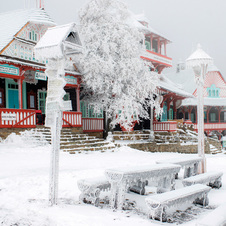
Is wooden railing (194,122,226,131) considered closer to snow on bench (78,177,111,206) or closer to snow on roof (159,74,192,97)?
snow on roof (159,74,192,97)

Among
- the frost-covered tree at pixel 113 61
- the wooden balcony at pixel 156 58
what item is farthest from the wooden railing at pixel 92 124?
the wooden balcony at pixel 156 58

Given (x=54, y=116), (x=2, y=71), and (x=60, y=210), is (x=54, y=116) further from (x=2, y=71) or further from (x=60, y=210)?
(x=2, y=71)

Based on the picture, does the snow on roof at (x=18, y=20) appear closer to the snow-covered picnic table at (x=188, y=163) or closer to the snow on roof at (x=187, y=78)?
the snow-covered picnic table at (x=188, y=163)

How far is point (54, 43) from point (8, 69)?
1082cm

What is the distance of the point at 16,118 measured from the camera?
53.6 ft

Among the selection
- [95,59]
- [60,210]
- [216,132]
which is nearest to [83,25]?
[95,59]

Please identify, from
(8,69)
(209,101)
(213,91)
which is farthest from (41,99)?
(213,91)

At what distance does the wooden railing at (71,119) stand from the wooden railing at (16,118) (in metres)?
2.30

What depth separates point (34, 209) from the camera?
5.86 meters

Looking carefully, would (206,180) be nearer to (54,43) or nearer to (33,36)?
(54,43)

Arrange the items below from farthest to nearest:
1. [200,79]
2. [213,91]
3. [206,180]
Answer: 1. [213,91]
2. [200,79]
3. [206,180]

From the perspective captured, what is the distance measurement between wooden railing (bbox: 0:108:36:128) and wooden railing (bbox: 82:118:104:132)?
5.58m

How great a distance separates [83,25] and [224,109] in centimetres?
2560

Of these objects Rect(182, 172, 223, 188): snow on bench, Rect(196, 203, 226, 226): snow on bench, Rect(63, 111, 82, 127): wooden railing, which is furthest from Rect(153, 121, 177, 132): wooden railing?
Rect(196, 203, 226, 226): snow on bench
